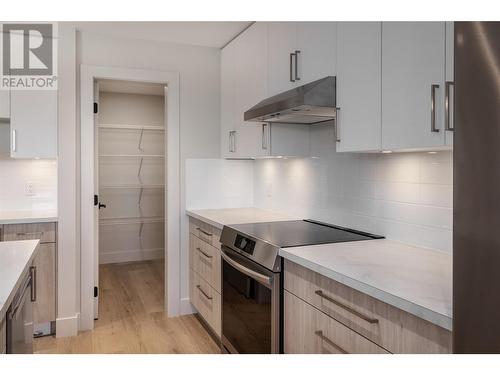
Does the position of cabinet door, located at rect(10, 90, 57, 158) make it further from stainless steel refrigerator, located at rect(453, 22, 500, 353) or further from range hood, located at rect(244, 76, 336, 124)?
stainless steel refrigerator, located at rect(453, 22, 500, 353)

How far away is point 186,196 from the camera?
334cm

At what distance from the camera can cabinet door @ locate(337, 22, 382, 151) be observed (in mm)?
1657

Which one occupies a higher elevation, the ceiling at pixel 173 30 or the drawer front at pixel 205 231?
the ceiling at pixel 173 30

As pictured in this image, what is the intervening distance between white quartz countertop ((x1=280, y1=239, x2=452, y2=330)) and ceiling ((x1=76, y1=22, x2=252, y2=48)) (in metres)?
1.86

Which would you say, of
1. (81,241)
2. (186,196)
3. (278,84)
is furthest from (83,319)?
(278,84)

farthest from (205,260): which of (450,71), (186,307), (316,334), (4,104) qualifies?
(450,71)

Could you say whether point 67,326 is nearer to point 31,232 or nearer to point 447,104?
point 31,232

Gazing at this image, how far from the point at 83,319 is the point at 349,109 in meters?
2.52

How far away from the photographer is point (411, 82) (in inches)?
58.1

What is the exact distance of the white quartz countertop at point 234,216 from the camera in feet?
8.85

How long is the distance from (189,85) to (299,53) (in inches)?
53.2

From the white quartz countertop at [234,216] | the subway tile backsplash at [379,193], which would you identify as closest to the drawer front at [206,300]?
the white quartz countertop at [234,216]

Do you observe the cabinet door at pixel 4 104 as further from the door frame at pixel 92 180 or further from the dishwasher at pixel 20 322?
the dishwasher at pixel 20 322

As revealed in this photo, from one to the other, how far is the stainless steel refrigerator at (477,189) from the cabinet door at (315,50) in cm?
107
